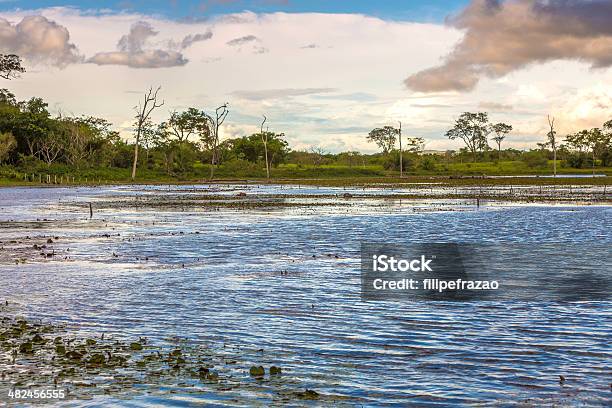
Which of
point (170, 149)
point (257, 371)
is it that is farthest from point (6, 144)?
point (257, 371)

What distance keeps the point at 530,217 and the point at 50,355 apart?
113 ft

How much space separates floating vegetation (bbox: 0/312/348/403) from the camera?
9773 mm

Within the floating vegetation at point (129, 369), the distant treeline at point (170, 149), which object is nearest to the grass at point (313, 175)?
the distant treeline at point (170, 149)

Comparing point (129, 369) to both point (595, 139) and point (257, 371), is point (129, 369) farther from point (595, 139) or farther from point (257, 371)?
point (595, 139)

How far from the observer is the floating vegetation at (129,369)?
9.77 m

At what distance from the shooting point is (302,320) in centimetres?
1438

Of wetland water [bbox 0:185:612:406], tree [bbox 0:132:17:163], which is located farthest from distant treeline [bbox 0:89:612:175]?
wetland water [bbox 0:185:612:406]

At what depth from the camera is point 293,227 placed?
3659cm

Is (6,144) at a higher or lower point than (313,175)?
higher

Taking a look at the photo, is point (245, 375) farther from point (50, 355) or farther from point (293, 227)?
point (293, 227)

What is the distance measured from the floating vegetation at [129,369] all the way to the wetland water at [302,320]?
66 millimetres

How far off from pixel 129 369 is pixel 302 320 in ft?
14.6

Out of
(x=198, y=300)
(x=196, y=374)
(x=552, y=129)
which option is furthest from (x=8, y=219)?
(x=552, y=129)

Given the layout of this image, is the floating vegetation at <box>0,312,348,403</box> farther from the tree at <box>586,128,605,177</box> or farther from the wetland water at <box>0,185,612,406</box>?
the tree at <box>586,128,605,177</box>
